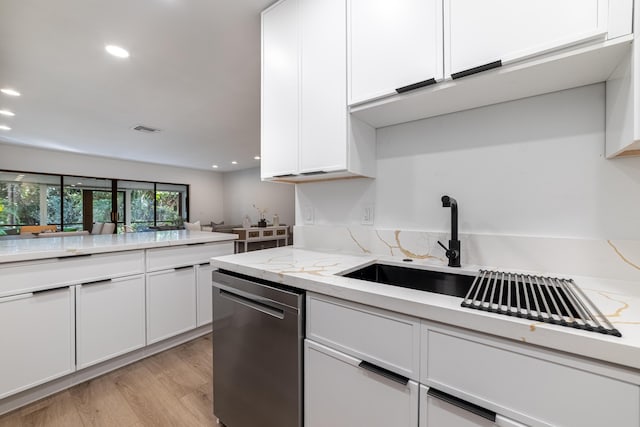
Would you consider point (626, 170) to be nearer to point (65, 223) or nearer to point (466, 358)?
point (466, 358)

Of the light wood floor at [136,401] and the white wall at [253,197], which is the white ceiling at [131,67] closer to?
the light wood floor at [136,401]

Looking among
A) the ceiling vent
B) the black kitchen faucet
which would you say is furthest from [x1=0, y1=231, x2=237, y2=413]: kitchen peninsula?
the ceiling vent

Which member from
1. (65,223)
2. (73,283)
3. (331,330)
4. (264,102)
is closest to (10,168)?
(65,223)

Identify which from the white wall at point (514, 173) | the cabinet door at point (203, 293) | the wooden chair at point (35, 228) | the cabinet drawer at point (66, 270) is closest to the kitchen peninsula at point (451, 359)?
the white wall at point (514, 173)

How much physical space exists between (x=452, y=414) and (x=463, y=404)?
0.17 ft

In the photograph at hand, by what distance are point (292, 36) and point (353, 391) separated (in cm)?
182

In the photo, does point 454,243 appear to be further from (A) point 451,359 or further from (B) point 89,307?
(B) point 89,307

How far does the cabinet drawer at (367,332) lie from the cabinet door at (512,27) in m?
1.00

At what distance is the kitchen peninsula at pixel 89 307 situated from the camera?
166cm

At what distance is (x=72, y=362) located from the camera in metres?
1.86

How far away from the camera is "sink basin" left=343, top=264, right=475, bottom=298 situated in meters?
1.24

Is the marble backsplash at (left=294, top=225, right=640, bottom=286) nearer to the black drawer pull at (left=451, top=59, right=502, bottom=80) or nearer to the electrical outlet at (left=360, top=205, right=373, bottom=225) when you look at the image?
the electrical outlet at (left=360, top=205, right=373, bottom=225)

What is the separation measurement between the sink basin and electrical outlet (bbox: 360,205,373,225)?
32 centimetres

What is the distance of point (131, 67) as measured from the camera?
244 cm
